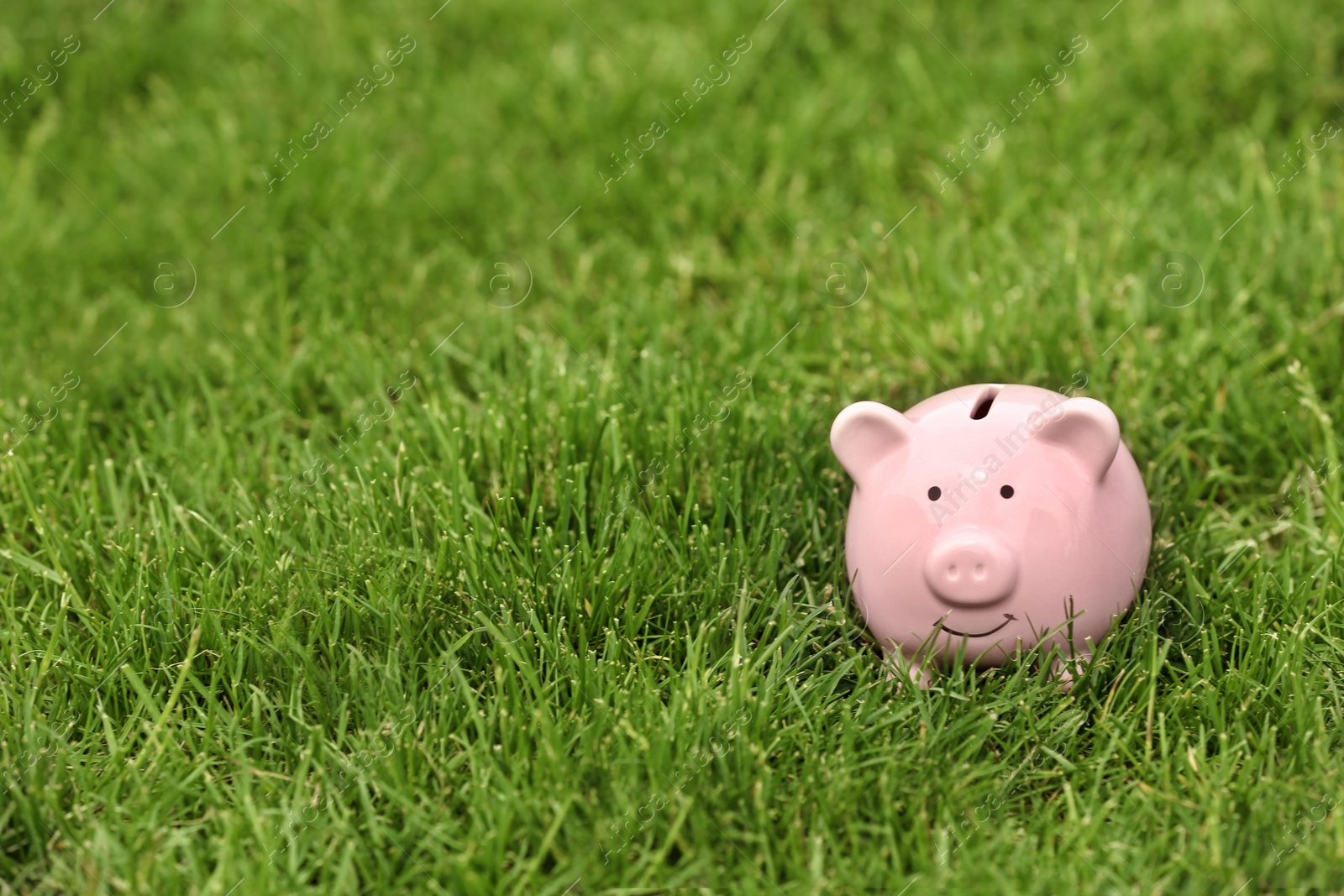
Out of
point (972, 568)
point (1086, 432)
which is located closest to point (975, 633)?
point (972, 568)

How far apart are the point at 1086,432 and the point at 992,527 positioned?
254mm

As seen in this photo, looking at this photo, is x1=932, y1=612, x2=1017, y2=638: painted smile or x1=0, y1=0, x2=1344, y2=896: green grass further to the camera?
x1=932, y1=612, x2=1017, y2=638: painted smile

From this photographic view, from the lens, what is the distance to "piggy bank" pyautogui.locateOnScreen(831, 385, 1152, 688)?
7.61 feet

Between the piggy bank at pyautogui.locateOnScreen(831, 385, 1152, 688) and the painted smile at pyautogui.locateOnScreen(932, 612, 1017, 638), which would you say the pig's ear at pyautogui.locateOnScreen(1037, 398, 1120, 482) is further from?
the painted smile at pyautogui.locateOnScreen(932, 612, 1017, 638)

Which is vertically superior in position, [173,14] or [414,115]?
[173,14]

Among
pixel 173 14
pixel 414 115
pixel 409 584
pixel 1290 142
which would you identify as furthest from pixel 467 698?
pixel 173 14

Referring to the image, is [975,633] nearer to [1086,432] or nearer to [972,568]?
[972,568]

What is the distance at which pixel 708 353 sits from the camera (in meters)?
3.59

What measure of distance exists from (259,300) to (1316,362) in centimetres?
305

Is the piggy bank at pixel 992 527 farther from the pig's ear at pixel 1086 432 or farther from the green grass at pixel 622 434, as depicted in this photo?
the green grass at pixel 622 434

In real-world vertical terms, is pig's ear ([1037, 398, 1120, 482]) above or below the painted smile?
above

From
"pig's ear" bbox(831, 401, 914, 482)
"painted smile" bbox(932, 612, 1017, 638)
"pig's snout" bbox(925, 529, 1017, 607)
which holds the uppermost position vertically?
"pig's ear" bbox(831, 401, 914, 482)

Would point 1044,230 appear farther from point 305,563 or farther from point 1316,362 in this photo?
point 305,563

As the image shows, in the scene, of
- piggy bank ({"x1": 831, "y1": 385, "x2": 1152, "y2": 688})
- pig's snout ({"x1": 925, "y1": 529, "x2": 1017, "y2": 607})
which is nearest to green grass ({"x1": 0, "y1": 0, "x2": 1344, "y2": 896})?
piggy bank ({"x1": 831, "y1": 385, "x2": 1152, "y2": 688})
